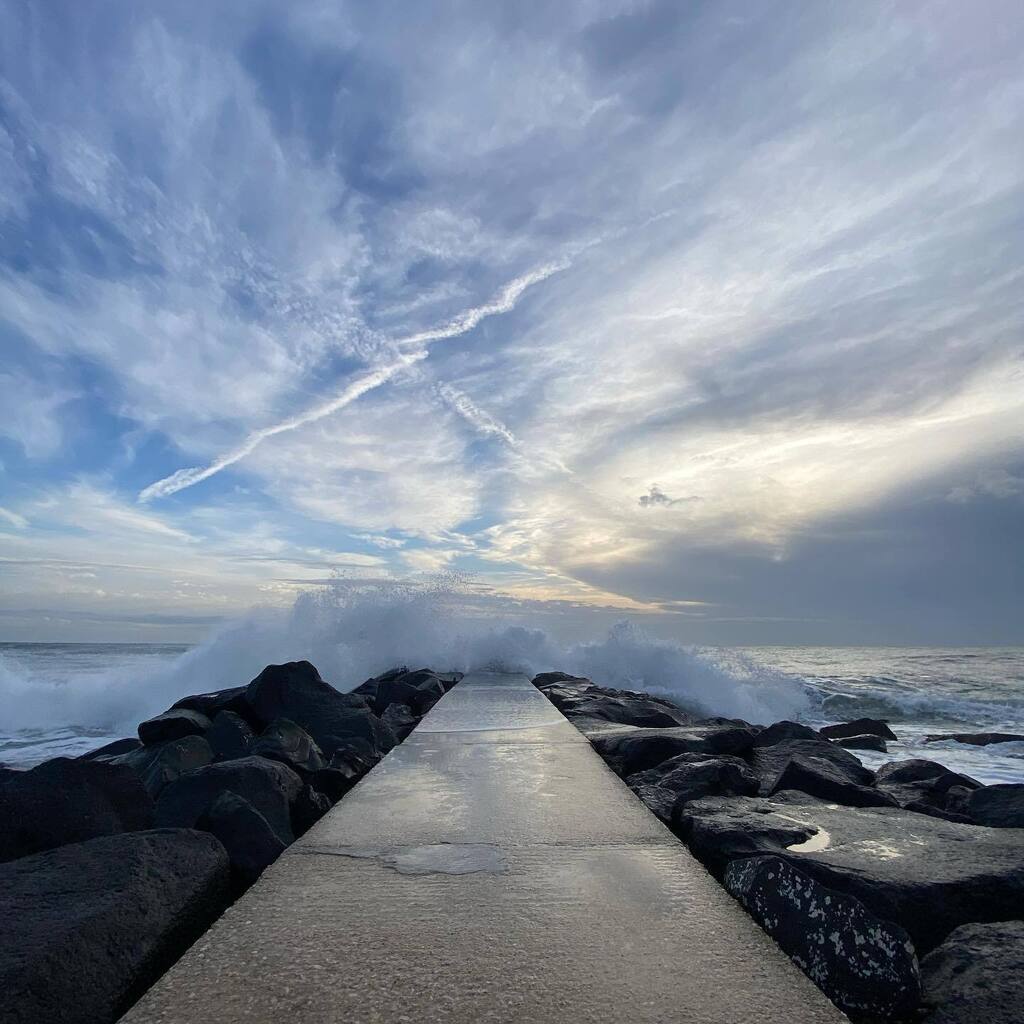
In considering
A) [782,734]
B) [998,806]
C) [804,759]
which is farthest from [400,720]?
[998,806]

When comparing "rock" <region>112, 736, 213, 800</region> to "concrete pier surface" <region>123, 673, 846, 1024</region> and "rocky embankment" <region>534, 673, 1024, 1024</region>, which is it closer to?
"concrete pier surface" <region>123, 673, 846, 1024</region>

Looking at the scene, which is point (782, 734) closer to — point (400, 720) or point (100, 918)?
point (400, 720)

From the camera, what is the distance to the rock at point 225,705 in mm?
6509

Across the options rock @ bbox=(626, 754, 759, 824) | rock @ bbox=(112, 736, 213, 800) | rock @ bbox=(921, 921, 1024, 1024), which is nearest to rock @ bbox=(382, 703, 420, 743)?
rock @ bbox=(112, 736, 213, 800)

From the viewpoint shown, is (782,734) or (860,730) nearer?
(782,734)

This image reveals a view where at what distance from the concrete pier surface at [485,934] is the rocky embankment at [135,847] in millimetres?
278

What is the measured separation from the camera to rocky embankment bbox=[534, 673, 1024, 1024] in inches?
65.9

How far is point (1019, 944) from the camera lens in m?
1.87

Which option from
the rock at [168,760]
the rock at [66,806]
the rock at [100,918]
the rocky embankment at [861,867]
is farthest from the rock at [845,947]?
the rock at [168,760]

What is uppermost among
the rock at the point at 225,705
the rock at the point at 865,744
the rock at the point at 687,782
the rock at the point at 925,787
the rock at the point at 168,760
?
the rock at the point at 225,705

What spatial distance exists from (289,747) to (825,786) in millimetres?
3532

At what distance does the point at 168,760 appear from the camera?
504 centimetres

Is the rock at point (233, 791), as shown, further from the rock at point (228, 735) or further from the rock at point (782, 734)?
the rock at point (782, 734)

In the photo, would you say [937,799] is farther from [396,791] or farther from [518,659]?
[518,659]
